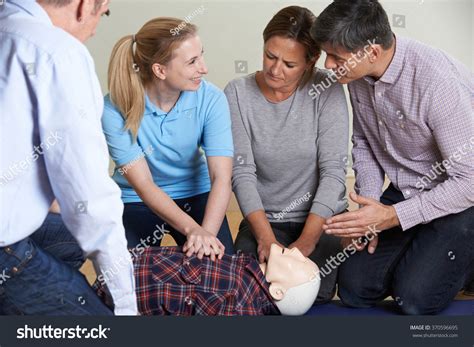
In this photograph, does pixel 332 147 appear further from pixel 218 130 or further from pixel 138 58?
pixel 138 58

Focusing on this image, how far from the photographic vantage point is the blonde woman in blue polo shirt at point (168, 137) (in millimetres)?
2068

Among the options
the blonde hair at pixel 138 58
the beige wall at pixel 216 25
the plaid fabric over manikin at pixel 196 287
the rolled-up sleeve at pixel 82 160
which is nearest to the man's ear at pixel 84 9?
the rolled-up sleeve at pixel 82 160

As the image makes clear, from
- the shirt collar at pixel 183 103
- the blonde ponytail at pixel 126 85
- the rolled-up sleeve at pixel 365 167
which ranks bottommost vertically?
the rolled-up sleeve at pixel 365 167

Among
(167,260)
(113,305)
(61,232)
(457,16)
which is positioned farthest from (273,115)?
(457,16)

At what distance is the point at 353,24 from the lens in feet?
6.28

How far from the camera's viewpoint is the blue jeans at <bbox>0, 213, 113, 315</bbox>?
1434 mm

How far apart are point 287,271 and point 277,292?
6cm

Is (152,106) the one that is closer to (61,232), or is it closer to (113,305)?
(61,232)

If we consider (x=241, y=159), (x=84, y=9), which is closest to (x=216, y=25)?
(x=241, y=159)

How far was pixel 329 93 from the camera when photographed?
223 cm

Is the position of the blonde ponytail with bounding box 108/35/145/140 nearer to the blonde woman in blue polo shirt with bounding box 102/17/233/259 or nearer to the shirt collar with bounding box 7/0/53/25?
the blonde woman in blue polo shirt with bounding box 102/17/233/259

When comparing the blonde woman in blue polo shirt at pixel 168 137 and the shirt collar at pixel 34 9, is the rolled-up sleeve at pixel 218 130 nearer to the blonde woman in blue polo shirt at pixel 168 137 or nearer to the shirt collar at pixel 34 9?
the blonde woman in blue polo shirt at pixel 168 137

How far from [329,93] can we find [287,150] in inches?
8.6

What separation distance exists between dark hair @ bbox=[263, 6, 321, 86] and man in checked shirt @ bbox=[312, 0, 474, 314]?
0.12 meters
